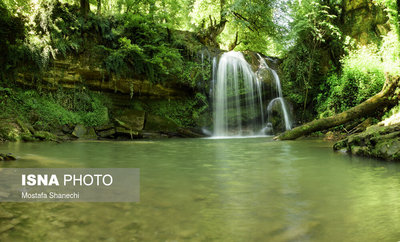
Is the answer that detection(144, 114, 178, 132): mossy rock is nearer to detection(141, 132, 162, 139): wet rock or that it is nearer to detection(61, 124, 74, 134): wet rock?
detection(141, 132, 162, 139): wet rock

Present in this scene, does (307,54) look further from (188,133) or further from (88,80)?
(88,80)

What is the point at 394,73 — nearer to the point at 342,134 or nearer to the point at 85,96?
the point at 342,134

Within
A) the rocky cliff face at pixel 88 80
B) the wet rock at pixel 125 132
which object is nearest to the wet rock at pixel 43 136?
the wet rock at pixel 125 132

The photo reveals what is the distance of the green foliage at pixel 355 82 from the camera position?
1295 centimetres

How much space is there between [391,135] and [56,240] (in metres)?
6.81

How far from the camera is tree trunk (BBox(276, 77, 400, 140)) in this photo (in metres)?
10.3

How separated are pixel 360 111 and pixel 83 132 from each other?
11725 millimetres

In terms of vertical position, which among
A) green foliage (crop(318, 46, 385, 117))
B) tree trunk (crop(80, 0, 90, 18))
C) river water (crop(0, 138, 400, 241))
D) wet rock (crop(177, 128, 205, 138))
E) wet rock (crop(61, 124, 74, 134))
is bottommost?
river water (crop(0, 138, 400, 241))

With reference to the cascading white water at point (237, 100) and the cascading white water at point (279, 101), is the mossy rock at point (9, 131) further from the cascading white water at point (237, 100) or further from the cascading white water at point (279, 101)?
the cascading white water at point (279, 101)

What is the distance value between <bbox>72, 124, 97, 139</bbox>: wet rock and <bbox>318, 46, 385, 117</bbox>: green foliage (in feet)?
37.9

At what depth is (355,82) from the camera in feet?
44.8

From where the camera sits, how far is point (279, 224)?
239 cm

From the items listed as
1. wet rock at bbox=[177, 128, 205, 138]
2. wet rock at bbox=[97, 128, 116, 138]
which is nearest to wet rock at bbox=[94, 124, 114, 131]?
wet rock at bbox=[97, 128, 116, 138]

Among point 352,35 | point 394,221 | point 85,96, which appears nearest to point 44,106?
point 85,96
